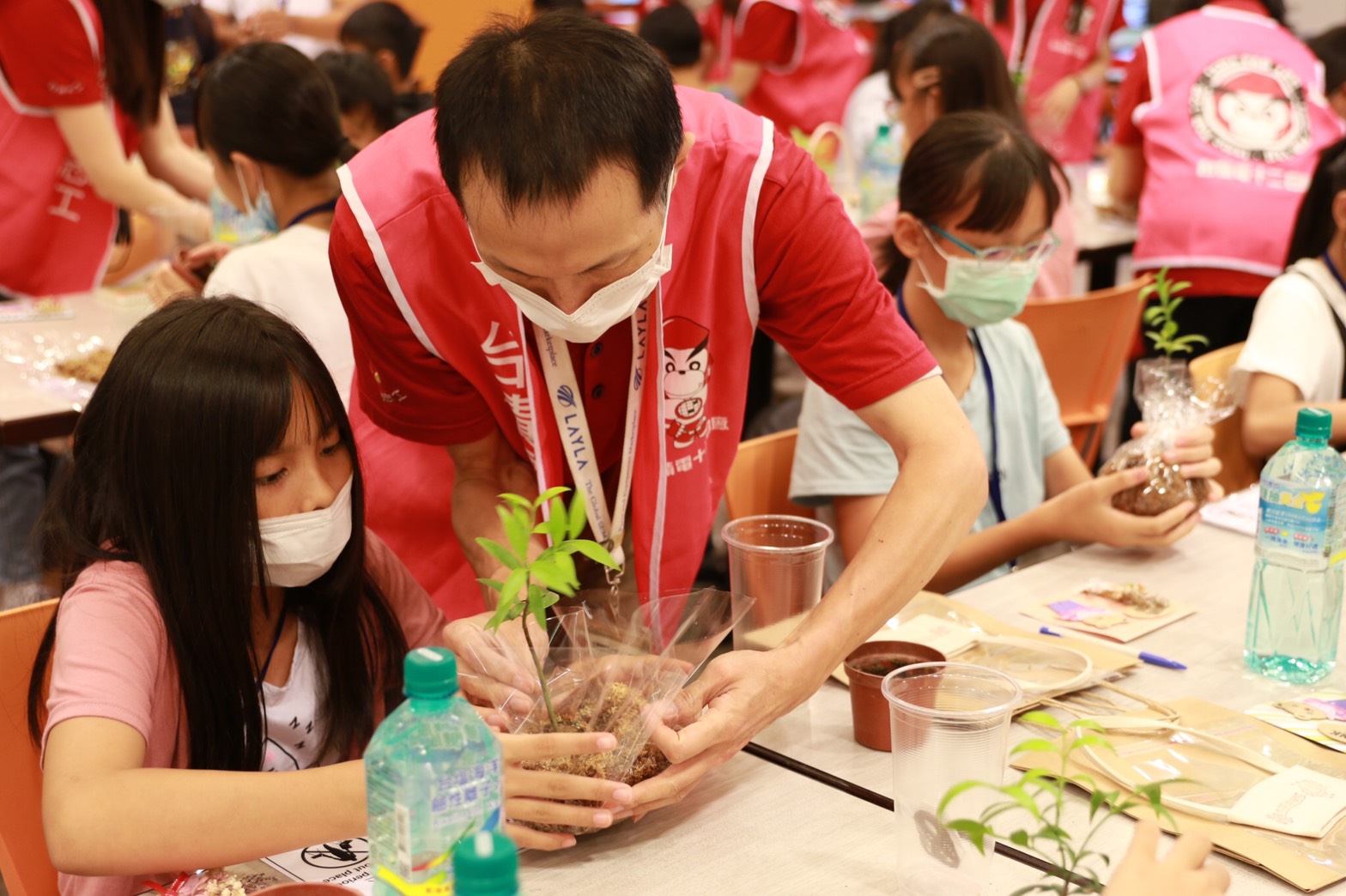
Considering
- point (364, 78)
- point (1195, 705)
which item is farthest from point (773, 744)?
point (364, 78)

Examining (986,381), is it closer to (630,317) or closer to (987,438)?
(987,438)

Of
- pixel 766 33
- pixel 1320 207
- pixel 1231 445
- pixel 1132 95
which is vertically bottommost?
pixel 1231 445

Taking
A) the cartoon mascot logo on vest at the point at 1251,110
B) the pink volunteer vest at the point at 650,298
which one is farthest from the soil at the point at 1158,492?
the cartoon mascot logo on vest at the point at 1251,110

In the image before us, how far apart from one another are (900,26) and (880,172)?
81 cm

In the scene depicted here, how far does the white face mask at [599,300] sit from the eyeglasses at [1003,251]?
3.00 feet

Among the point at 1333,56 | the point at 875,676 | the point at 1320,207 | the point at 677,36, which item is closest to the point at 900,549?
the point at 875,676

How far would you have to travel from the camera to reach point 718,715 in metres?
1.30

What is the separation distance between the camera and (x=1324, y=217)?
108 inches

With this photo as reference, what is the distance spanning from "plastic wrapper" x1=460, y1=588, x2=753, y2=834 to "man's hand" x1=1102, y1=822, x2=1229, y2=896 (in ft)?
1.61

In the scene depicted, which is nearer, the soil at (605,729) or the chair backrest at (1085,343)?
the soil at (605,729)

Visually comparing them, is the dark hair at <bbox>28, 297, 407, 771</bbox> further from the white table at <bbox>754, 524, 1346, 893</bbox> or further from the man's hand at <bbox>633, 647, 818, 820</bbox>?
the white table at <bbox>754, 524, 1346, 893</bbox>

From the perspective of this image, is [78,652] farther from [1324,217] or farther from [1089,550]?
[1324,217]

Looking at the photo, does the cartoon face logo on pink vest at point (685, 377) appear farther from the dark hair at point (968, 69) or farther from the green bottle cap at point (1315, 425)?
the dark hair at point (968, 69)

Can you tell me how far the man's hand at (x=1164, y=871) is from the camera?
923 millimetres
